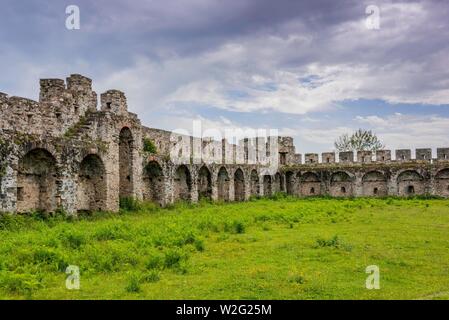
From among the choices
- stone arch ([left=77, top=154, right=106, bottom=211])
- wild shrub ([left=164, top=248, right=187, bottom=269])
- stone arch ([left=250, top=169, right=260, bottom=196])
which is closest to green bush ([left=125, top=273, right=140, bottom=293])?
wild shrub ([left=164, top=248, right=187, bottom=269])

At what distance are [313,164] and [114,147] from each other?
28.3m

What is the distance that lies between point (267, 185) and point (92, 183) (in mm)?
27212

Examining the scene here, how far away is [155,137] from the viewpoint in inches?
1259

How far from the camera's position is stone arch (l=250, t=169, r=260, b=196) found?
46.1 metres

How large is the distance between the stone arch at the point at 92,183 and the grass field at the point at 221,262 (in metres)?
5.40

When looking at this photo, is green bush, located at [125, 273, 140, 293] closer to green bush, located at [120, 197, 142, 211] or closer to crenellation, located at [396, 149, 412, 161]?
green bush, located at [120, 197, 142, 211]

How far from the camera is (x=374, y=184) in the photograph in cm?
4622

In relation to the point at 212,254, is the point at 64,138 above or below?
above

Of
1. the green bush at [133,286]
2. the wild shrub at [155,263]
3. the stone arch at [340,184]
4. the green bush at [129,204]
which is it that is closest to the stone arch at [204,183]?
the green bush at [129,204]

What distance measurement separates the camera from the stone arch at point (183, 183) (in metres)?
33.9

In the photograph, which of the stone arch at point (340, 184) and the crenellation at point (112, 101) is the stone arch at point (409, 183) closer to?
the stone arch at point (340, 184)
